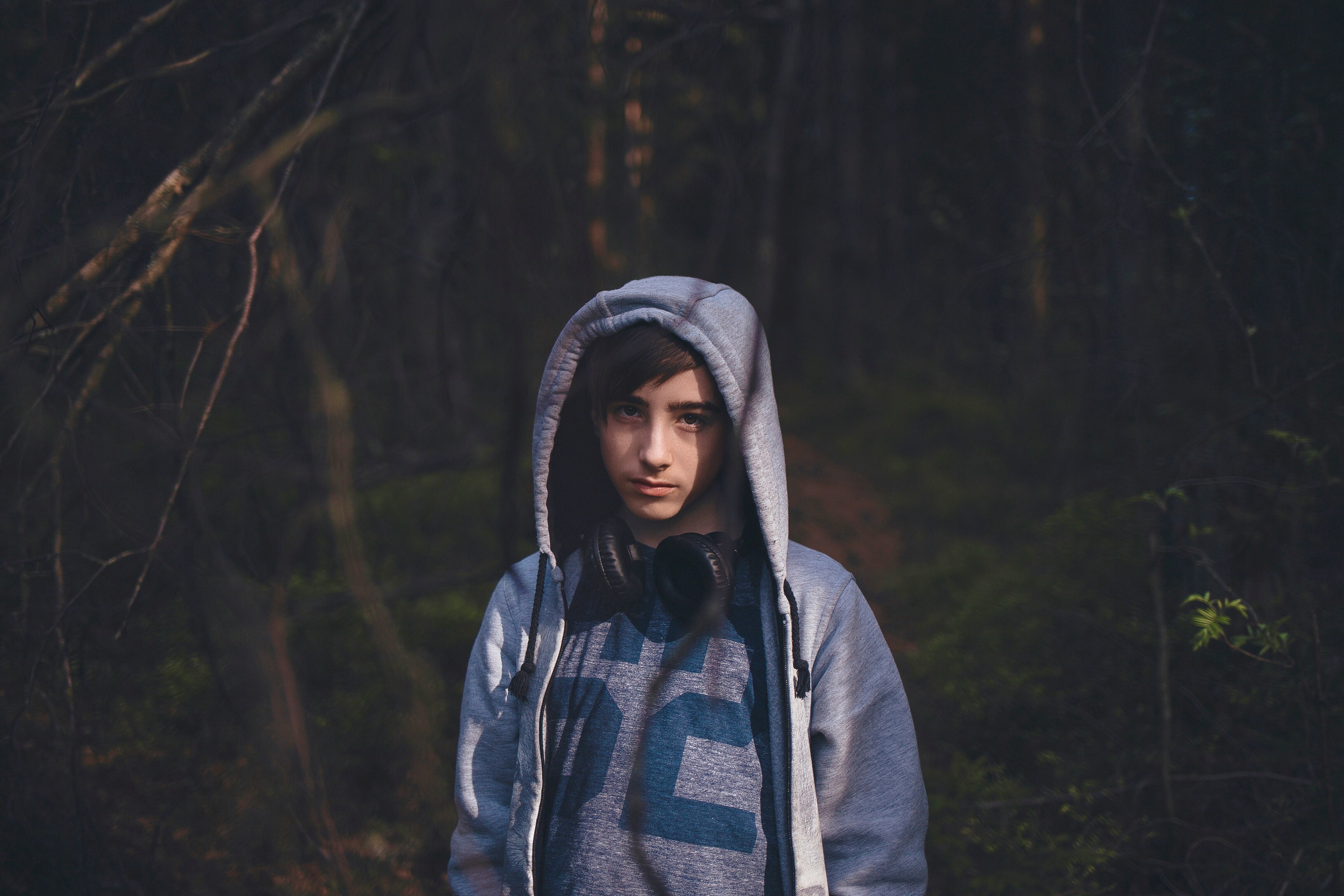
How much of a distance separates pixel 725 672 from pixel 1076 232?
3.22 m

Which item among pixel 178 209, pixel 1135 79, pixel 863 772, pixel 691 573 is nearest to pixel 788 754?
pixel 863 772

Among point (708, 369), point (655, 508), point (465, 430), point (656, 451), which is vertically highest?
point (465, 430)

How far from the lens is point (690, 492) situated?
170 cm

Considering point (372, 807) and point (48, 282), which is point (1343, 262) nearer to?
point (48, 282)

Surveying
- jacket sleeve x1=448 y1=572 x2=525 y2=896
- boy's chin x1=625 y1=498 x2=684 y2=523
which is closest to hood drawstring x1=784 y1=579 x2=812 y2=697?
boy's chin x1=625 y1=498 x2=684 y2=523

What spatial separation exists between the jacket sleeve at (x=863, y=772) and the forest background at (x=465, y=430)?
0.71m

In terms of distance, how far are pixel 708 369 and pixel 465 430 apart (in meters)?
5.24

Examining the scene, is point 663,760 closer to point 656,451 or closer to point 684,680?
point 684,680

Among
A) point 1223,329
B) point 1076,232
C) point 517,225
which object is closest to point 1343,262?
point 1223,329

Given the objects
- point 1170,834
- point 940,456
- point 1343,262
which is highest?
point 1343,262

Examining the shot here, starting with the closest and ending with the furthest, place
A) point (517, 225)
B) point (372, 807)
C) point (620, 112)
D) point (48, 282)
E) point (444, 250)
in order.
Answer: point (517, 225), point (48, 282), point (372, 807), point (444, 250), point (620, 112)

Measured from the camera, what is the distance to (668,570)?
1.63 meters

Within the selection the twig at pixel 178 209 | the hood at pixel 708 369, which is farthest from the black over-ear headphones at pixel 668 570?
the twig at pixel 178 209

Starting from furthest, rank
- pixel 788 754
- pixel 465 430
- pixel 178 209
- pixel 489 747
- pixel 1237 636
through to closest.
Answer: pixel 465 430, pixel 1237 636, pixel 178 209, pixel 489 747, pixel 788 754
